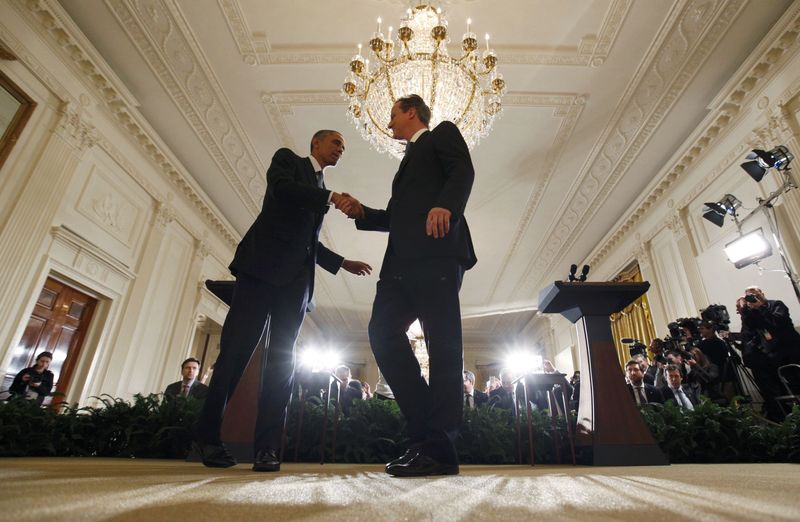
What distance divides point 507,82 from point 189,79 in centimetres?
370

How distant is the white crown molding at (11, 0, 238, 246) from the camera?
12.1ft

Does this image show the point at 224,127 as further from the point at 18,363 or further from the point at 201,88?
the point at 18,363

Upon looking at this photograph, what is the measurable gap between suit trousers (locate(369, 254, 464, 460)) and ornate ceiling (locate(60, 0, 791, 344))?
11.9 feet

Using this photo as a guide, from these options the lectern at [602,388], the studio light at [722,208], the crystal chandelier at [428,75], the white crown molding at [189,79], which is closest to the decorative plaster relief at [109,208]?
the white crown molding at [189,79]

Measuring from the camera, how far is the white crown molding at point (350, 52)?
13.7ft

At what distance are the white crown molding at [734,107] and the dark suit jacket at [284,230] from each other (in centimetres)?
491

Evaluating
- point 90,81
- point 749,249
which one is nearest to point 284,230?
point 90,81

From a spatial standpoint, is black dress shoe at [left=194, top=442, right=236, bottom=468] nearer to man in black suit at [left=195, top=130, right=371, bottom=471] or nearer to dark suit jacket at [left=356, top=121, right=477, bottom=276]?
man in black suit at [left=195, top=130, right=371, bottom=471]

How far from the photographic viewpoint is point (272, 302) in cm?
160

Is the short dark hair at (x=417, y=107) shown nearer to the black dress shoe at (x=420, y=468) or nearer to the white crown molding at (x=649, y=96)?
Result: the black dress shoe at (x=420, y=468)

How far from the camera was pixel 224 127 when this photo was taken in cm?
532

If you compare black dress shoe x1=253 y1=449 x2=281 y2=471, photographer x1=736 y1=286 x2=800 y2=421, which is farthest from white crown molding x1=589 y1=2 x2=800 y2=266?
black dress shoe x1=253 y1=449 x2=281 y2=471

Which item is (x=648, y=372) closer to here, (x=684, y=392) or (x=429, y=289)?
(x=684, y=392)

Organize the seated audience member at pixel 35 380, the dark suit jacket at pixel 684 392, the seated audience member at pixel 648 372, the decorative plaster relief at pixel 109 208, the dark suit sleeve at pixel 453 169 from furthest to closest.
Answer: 1. the decorative plaster relief at pixel 109 208
2. the seated audience member at pixel 648 372
3. the dark suit jacket at pixel 684 392
4. the seated audience member at pixel 35 380
5. the dark suit sleeve at pixel 453 169
